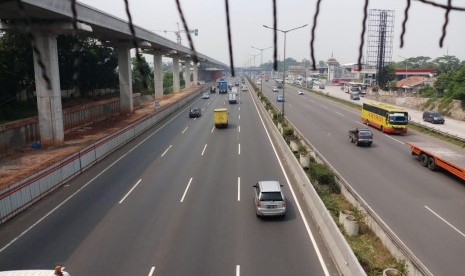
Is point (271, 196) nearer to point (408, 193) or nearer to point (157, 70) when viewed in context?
point (408, 193)

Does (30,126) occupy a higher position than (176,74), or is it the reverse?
(176,74)

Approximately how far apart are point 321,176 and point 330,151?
36.6 ft

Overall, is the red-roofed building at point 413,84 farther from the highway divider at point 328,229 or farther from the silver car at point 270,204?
the silver car at point 270,204

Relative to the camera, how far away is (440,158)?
2553cm

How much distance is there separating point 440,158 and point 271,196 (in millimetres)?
13638

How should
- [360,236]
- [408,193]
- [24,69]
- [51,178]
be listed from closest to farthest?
[360,236]
[408,193]
[51,178]
[24,69]

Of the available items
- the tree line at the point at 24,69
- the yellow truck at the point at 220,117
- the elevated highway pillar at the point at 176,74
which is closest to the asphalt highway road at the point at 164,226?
the tree line at the point at 24,69

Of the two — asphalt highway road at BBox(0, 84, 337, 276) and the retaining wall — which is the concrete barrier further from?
the retaining wall

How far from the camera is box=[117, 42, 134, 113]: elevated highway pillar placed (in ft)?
176

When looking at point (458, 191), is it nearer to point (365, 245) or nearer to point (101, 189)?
point (365, 245)

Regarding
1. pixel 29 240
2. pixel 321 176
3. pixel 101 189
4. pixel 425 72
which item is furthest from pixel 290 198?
pixel 425 72

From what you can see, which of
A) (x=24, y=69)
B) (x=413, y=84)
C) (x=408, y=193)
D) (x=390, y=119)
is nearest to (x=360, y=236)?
(x=408, y=193)

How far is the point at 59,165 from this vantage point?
24188mm

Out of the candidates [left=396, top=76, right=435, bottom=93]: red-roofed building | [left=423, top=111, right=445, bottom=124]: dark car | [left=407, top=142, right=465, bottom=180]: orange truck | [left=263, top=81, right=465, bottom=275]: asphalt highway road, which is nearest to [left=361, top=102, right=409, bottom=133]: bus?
[left=263, top=81, right=465, bottom=275]: asphalt highway road
